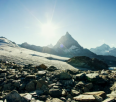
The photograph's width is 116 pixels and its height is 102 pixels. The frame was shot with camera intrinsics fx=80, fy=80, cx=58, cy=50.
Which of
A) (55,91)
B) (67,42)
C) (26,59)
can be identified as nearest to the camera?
(55,91)

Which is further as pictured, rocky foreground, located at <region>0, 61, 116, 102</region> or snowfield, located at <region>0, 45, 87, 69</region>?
snowfield, located at <region>0, 45, 87, 69</region>

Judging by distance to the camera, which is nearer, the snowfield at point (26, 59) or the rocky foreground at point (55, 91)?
the rocky foreground at point (55, 91)

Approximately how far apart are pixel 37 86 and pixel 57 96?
102cm

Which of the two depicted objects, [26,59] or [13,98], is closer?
[13,98]

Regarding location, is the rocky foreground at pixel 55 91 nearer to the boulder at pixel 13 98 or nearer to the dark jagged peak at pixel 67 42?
the boulder at pixel 13 98

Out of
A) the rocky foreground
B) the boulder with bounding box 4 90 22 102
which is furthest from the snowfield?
the boulder with bounding box 4 90 22 102

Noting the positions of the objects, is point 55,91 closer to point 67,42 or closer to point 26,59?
point 26,59

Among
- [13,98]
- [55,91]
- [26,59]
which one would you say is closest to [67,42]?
[26,59]

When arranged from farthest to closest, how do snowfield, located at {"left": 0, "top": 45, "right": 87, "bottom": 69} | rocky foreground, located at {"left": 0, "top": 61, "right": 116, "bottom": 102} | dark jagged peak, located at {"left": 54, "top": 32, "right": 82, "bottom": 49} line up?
dark jagged peak, located at {"left": 54, "top": 32, "right": 82, "bottom": 49}, snowfield, located at {"left": 0, "top": 45, "right": 87, "bottom": 69}, rocky foreground, located at {"left": 0, "top": 61, "right": 116, "bottom": 102}

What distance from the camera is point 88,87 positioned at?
4168 millimetres

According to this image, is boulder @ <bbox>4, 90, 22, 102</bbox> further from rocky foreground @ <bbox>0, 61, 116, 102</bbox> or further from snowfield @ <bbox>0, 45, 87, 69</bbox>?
snowfield @ <bbox>0, 45, 87, 69</bbox>

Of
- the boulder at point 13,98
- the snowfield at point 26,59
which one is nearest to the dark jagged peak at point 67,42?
the snowfield at point 26,59

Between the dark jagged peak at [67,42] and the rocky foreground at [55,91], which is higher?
the dark jagged peak at [67,42]

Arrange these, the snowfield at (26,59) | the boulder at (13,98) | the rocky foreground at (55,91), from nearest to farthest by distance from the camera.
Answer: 1. the boulder at (13,98)
2. the rocky foreground at (55,91)
3. the snowfield at (26,59)
